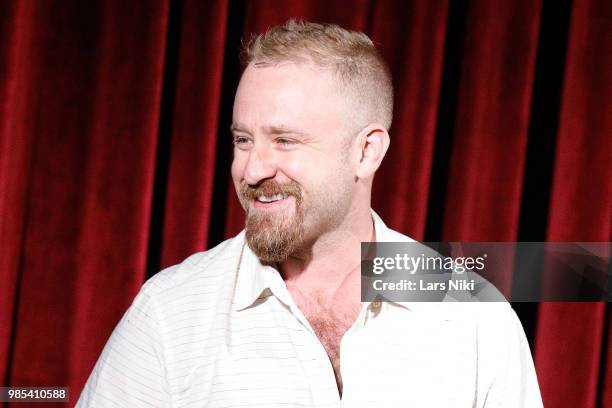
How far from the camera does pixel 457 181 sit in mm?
1845

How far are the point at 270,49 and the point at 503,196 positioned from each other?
32.5 inches

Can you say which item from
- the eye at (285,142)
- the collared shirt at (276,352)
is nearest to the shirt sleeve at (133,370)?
the collared shirt at (276,352)

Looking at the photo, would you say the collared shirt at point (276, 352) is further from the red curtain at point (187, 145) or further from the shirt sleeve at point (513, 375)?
the red curtain at point (187, 145)

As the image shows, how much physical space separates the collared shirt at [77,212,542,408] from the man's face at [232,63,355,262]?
0.09m

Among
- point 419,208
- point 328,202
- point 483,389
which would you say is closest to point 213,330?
point 328,202

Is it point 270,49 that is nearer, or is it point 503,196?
point 270,49

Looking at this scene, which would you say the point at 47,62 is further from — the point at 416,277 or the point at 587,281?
the point at 587,281

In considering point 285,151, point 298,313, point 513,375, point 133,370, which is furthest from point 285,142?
point 513,375

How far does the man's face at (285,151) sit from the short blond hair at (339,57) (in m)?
0.02

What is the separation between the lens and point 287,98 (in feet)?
4.01

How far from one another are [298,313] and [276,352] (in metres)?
0.07

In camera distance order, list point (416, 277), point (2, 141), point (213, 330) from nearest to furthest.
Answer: point (213, 330) → point (416, 277) → point (2, 141)

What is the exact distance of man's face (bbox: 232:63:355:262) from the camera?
4.01 ft

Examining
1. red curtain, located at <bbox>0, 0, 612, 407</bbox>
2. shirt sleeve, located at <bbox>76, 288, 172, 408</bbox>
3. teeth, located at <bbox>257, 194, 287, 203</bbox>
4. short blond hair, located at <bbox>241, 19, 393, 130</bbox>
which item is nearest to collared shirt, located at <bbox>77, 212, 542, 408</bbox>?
shirt sleeve, located at <bbox>76, 288, 172, 408</bbox>
